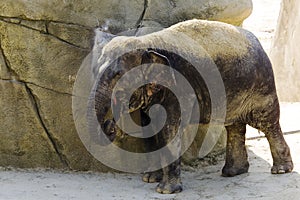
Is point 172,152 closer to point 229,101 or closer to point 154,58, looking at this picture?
point 229,101

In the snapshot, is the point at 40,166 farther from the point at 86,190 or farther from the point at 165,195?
the point at 165,195

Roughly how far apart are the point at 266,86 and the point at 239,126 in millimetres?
488

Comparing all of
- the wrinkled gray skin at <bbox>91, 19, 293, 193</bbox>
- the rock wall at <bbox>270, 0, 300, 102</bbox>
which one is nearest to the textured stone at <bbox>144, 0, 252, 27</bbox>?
the wrinkled gray skin at <bbox>91, 19, 293, 193</bbox>

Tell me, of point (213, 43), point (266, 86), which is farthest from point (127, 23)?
point (266, 86)

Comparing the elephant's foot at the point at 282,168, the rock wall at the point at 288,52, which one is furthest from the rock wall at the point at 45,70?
the rock wall at the point at 288,52

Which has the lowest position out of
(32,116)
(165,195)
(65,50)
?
(165,195)

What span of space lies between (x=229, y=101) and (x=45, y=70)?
1500 mm

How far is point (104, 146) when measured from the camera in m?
6.25

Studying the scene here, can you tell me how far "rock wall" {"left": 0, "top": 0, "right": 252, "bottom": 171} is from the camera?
6070mm

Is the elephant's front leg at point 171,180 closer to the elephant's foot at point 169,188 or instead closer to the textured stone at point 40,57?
the elephant's foot at point 169,188

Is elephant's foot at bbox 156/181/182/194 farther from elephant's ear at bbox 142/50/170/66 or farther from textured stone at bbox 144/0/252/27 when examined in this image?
textured stone at bbox 144/0/252/27

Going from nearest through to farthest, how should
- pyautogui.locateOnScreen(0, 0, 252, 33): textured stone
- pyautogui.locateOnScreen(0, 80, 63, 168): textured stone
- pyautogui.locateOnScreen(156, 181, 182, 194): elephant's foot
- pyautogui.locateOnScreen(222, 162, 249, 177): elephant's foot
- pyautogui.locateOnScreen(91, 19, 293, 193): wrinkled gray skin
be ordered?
1. pyautogui.locateOnScreen(91, 19, 293, 193): wrinkled gray skin
2. pyautogui.locateOnScreen(156, 181, 182, 194): elephant's foot
3. pyautogui.locateOnScreen(0, 0, 252, 33): textured stone
4. pyautogui.locateOnScreen(0, 80, 63, 168): textured stone
5. pyautogui.locateOnScreen(222, 162, 249, 177): elephant's foot

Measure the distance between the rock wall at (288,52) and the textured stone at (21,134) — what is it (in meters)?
5.58

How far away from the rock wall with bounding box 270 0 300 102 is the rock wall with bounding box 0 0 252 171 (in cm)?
513
